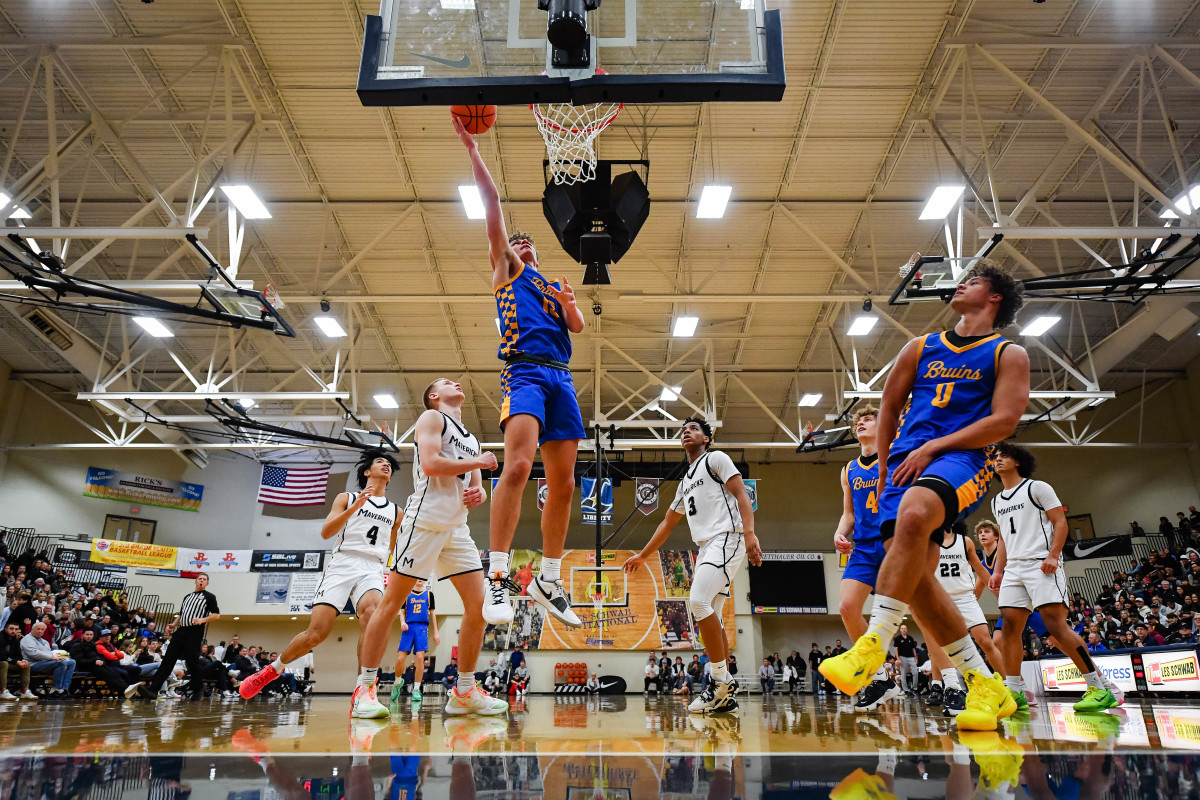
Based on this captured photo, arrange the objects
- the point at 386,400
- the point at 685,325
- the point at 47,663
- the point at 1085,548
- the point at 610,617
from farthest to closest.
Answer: the point at 610,617
the point at 1085,548
the point at 386,400
the point at 685,325
the point at 47,663

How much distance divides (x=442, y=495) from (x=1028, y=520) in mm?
3974

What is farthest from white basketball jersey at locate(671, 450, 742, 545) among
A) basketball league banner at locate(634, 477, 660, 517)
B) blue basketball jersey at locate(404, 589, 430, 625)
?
basketball league banner at locate(634, 477, 660, 517)

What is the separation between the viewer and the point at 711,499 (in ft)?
16.4

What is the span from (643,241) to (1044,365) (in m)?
12.9

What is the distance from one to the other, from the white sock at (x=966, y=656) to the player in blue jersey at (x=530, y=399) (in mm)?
1784

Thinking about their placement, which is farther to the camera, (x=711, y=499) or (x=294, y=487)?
(x=294, y=487)

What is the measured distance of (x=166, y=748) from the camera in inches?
91.4

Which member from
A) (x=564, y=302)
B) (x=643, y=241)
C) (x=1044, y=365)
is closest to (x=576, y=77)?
(x=564, y=302)

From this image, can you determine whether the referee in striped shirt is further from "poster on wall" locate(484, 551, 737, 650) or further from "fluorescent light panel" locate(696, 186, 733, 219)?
"poster on wall" locate(484, 551, 737, 650)

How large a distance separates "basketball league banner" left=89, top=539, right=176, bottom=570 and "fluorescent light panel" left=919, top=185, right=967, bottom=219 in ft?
72.5

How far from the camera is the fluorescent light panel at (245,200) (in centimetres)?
1080

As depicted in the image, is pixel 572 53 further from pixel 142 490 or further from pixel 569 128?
pixel 142 490

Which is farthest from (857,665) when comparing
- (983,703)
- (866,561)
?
(866,561)

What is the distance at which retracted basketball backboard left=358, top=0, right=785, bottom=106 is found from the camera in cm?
369
